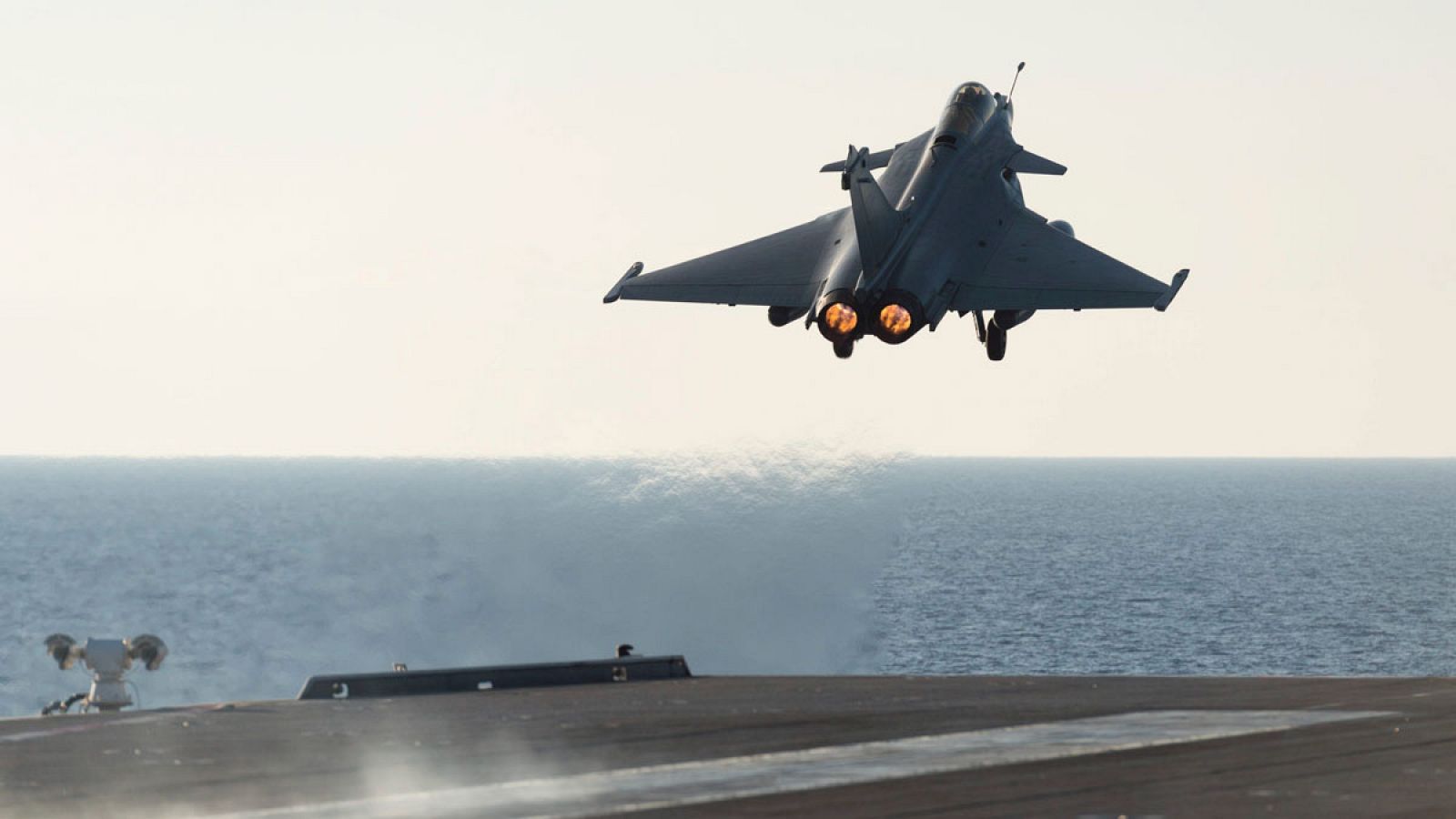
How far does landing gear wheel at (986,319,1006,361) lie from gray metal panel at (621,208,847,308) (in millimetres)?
4106

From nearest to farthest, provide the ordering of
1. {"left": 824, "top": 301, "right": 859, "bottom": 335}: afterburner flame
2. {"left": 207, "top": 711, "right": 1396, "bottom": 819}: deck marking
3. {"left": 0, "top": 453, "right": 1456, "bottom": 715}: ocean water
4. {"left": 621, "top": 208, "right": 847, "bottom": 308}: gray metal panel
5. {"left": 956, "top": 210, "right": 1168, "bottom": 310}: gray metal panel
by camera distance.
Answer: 1. {"left": 207, "top": 711, "right": 1396, "bottom": 819}: deck marking
2. {"left": 824, "top": 301, "right": 859, "bottom": 335}: afterburner flame
3. {"left": 956, "top": 210, "right": 1168, "bottom": 310}: gray metal panel
4. {"left": 621, "top": 208, "right": 847, "bottom": 308}: gray metal panel
5. {"left": 0, "top": 453, "right": 1456, "bottom": 715}: ocean water

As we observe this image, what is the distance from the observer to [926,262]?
125 feet

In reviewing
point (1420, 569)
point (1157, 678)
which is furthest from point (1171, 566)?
point (1157, 678)

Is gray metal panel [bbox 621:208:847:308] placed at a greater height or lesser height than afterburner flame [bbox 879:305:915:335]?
greater

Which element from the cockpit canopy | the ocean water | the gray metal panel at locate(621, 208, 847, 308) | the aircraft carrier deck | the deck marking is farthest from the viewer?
the ocean water

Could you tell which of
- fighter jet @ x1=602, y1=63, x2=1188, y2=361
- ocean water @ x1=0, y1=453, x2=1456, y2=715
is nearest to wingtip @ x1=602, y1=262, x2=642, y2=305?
fighter jet @ x1=602, y1=63, x2=1188, y2=361

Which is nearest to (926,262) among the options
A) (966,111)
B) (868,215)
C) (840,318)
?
(868,215)

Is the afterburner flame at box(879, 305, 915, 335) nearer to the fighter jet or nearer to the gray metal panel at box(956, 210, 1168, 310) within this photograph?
the fighter jet

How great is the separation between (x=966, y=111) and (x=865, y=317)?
350 inches

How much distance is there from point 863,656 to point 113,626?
43.7 meters

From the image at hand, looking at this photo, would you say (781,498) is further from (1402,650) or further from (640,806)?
(640,806)

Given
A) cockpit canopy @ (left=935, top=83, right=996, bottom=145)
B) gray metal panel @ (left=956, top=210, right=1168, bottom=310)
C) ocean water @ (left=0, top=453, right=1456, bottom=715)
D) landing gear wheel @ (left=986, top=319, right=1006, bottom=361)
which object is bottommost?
ocean water @ (left=0, top=453, right=1456, bottom=715)

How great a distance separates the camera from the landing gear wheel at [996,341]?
40688 millimetres

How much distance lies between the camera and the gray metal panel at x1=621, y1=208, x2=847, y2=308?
132ft
